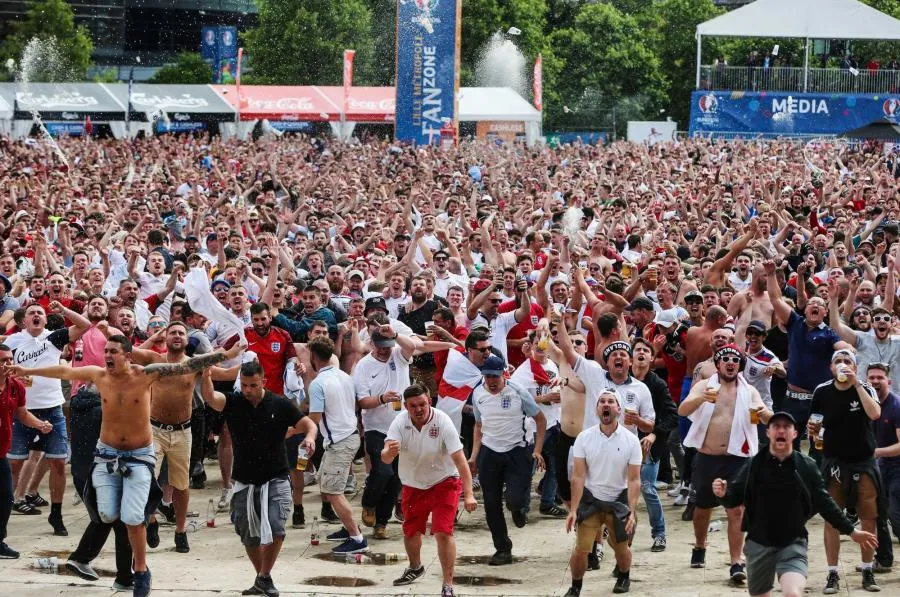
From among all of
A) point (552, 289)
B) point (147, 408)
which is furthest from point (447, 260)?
point (147, 408)

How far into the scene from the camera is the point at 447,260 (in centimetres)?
1448

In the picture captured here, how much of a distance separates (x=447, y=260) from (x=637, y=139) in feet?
113

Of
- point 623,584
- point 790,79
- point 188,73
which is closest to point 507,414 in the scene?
point 623,584

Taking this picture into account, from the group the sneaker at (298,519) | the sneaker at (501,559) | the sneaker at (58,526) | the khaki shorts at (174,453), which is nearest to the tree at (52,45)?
the sneaker at (58,526)

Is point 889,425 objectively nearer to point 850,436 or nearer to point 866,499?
point 850,436

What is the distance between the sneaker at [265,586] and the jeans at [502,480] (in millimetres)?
1744

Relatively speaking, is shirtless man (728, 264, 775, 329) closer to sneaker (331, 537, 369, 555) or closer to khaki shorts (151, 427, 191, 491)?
sneaker (331, 537, 369, 555)

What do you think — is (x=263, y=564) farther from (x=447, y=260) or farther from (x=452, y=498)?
(x=447, y=260)

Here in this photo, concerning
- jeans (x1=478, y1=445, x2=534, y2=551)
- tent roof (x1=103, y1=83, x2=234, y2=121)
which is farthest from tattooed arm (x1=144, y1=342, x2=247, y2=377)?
tent roof (x1=103, y1=83, x2=234, y2=121)

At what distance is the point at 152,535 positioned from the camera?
10.5 meters

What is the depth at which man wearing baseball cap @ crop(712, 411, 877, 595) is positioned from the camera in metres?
8.01

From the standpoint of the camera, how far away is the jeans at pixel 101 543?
932cm

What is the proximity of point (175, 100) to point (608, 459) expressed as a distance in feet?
138

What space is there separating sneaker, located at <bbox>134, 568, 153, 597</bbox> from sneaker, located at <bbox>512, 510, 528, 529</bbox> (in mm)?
2939
